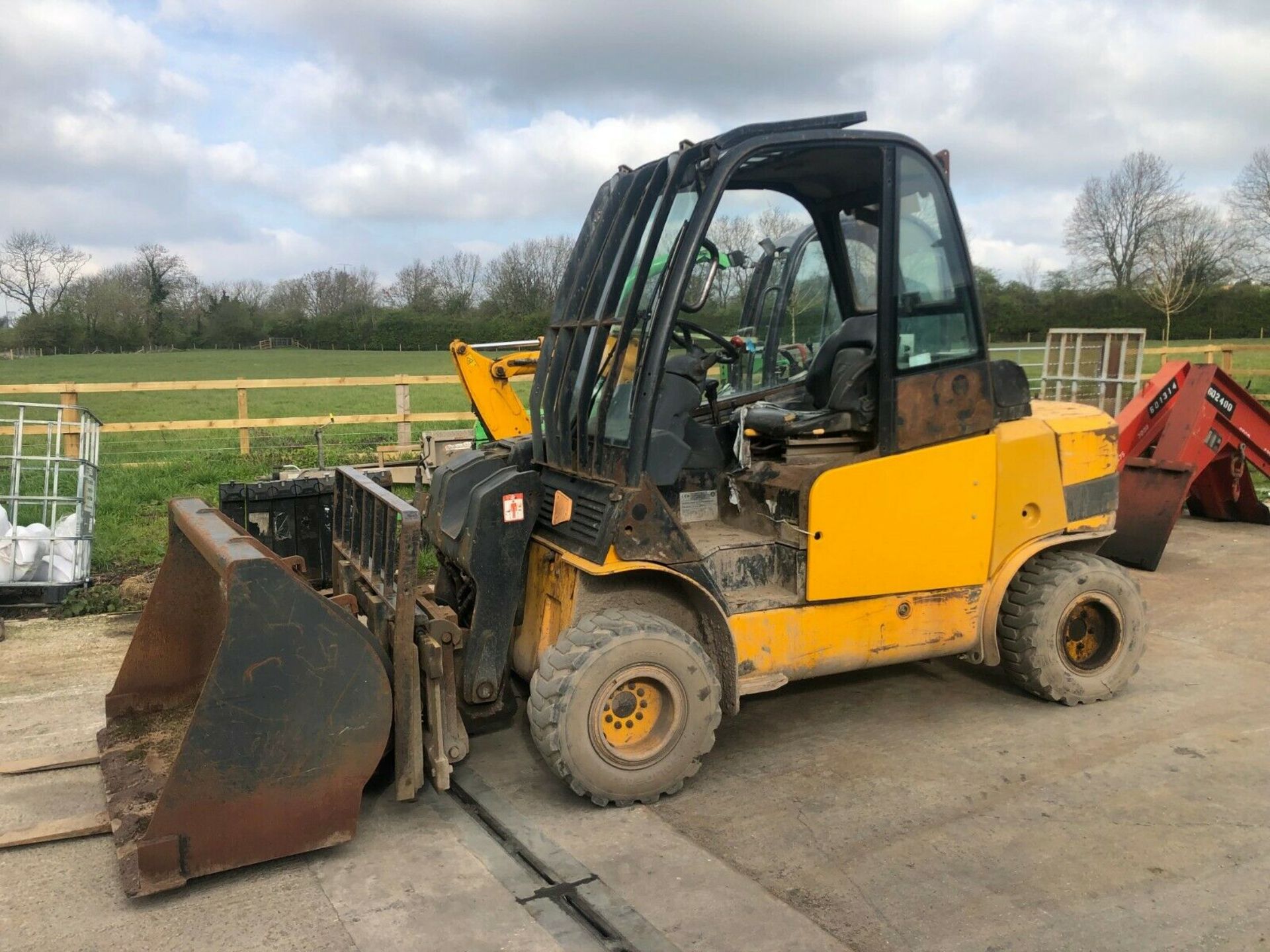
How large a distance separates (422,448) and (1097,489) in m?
8.36

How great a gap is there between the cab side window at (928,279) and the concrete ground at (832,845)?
1906 millimetres

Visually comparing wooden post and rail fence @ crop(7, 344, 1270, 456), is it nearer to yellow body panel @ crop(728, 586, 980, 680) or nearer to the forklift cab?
the forklift cab

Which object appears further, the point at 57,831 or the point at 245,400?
the point at 245,400

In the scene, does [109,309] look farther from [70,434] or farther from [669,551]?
[669,551]

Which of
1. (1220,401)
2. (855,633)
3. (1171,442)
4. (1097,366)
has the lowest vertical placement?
(855,633)

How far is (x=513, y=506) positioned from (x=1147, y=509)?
6.05 m

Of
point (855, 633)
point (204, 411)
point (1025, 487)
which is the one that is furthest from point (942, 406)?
point (204, 411)

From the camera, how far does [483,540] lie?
14.4ft

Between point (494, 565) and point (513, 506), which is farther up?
point (513, 506)

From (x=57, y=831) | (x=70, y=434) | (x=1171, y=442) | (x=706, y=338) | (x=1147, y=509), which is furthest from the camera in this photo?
(x=70, y=434)

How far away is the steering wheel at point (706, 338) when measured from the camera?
477 cm

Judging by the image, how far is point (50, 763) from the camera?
179 inches

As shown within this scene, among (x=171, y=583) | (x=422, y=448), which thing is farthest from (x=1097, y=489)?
(x=422, y=448)

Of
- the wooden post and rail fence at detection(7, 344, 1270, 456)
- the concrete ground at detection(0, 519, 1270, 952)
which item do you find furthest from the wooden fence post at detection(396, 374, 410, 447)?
the concrete ground at detection(0, 519, 1270, 952)
